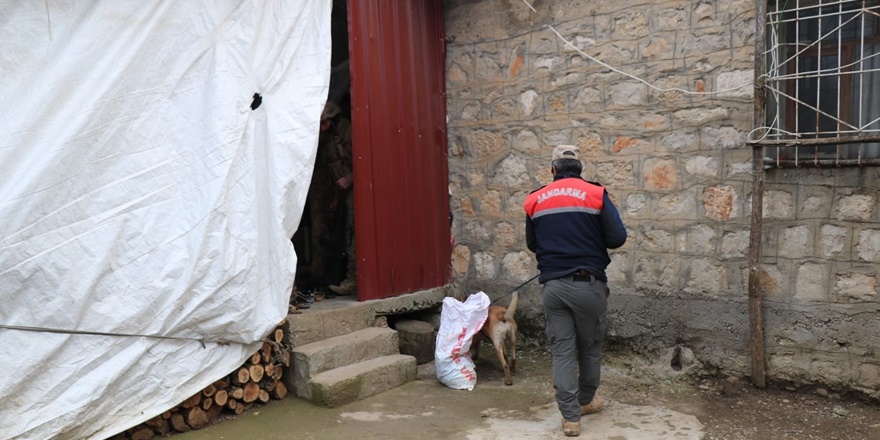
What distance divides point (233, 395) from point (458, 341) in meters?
1.61

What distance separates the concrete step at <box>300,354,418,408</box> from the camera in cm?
475

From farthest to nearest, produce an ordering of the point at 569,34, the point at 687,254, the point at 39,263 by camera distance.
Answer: the point at 569,34 → the point at 687,254 → the point at 39,263

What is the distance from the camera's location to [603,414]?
182 inches

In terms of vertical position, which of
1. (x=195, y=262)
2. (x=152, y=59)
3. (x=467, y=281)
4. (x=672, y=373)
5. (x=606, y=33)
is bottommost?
(x=672, y=373)

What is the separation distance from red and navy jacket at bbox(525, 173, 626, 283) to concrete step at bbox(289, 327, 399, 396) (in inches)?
63.4

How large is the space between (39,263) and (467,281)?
3588 mm

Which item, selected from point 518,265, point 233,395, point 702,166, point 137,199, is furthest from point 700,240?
point 137,199

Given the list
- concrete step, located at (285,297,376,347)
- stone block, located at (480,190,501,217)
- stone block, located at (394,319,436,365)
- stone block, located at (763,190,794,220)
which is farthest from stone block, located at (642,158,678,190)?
concrete step, located at (285,297,376,347)

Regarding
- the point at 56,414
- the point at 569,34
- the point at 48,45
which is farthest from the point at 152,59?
the point at 569,34

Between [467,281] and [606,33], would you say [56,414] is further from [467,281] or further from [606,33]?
[606,33]

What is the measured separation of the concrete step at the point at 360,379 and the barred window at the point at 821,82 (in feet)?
9.63

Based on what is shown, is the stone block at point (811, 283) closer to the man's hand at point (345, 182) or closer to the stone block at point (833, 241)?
the stone block at point (833, 241)

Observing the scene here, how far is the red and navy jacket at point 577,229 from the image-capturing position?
418cm

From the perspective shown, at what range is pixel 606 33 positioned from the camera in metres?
5.46
